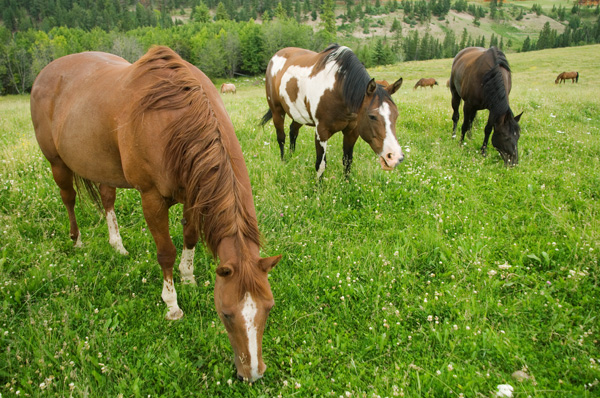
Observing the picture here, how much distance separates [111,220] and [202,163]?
2837mm

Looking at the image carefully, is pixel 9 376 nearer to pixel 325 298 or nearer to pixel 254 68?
pixel 325 298

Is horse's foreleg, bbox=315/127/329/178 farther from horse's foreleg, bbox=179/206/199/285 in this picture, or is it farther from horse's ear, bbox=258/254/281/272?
horse's ear, bbox=258/254/281/272

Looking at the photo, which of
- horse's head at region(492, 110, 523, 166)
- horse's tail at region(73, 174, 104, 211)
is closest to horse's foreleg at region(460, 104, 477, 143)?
horse's head at region(492, 110, 523, 166)

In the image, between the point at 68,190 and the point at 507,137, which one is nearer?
the point at 68,190

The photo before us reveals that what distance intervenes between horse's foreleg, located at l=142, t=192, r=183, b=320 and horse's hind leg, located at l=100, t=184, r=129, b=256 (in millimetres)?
1312

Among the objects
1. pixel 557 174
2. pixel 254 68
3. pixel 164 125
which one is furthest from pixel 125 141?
pixel 254 68

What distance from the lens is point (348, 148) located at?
627 cm

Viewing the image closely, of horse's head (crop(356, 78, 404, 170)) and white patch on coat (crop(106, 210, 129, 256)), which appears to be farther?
horse's head (crop(356, 78, 404, 170))

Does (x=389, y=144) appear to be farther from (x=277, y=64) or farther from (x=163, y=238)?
(x=277, y=64)

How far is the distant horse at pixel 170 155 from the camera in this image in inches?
92.0

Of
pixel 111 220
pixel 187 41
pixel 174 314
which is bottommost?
pixel 174 314

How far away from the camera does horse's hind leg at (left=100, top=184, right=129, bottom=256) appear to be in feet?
14.6

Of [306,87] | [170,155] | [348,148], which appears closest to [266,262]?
[170,155]

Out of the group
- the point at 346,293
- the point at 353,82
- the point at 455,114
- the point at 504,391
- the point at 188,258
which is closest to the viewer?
the point at 504,391
